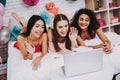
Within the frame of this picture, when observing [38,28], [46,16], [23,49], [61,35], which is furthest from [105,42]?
[46,16]

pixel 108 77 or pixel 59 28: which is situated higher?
pixel 59 28

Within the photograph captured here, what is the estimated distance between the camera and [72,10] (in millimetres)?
3549

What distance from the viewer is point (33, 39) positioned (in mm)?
2521

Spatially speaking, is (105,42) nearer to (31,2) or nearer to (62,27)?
(62,27)

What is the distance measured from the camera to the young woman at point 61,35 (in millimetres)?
2371

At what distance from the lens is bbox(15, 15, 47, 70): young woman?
7.51 feet

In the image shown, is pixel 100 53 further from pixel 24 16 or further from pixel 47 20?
pixel 24 16

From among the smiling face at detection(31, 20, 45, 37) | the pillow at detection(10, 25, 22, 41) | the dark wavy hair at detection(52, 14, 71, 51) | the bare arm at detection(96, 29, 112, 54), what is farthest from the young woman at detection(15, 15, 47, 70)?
the bare arm at detection(96, 29, 112, 54)

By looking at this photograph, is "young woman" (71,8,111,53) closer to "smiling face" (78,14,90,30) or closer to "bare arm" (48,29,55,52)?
"smiling face" (78,14,90,30)

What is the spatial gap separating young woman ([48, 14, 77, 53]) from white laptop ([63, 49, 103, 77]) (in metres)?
0.71

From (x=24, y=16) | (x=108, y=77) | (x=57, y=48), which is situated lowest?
(x=108, y=77)

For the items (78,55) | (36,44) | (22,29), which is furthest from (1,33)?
(78,55)

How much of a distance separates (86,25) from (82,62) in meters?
1.13

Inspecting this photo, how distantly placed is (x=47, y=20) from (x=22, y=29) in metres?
0.49
